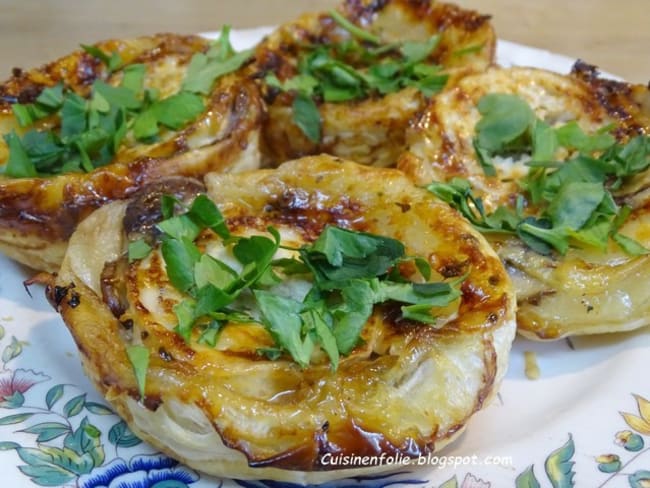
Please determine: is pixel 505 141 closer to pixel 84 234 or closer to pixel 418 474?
pixel 418 474

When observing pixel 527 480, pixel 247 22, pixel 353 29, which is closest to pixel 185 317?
pixel 527 480

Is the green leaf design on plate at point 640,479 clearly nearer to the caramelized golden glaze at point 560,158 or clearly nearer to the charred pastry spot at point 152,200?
the caramelized golden glaze at point 560,158

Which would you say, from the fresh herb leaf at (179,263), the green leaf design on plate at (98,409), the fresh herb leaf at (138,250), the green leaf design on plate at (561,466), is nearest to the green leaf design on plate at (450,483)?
the green leaf design on plate at (561,466)

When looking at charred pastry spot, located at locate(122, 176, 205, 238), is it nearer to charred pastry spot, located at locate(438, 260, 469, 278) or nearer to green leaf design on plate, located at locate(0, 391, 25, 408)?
green leaf design on plate, located at locate(0, 391, 25, 408)

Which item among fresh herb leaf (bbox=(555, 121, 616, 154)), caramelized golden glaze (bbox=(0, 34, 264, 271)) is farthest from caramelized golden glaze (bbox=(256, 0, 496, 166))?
fresh herb leaf (bbox=(555, 121, 616, 154))

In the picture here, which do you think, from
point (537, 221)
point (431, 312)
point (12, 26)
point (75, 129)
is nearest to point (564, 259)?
point (537, 221)

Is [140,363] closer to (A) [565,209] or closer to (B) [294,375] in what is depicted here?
(B) [294,375]
